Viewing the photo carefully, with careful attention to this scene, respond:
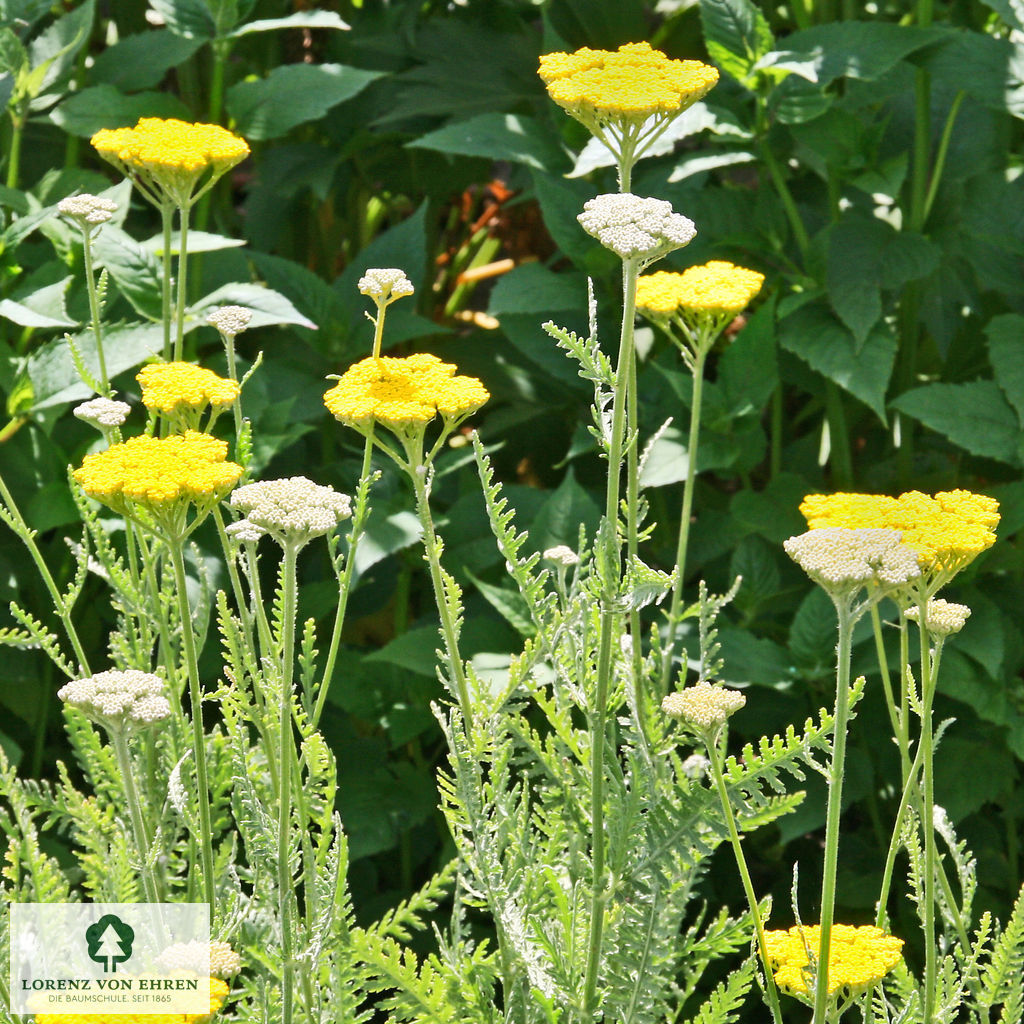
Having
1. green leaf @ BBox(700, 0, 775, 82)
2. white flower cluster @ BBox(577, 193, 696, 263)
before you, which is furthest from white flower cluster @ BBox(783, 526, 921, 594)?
green leaf @ BBox(700, 0, 775, 82)

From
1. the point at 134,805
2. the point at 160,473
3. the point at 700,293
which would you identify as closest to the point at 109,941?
the point at 134,805

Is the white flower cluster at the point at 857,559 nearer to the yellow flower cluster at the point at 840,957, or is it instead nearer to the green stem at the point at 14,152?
the yellow flower cluster at the point at 840,957

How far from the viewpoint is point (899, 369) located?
4.14 feet

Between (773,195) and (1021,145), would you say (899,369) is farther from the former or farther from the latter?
(1021,145)

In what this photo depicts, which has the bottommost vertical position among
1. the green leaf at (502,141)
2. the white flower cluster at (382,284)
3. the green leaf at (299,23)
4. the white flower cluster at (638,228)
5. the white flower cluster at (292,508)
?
the white flower cluster at (292,508)

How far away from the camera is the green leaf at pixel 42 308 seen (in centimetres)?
99

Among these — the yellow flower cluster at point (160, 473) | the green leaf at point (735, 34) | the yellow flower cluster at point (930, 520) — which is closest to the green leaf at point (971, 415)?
the green leaf at point (735, 34)

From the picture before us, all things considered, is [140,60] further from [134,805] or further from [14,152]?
[134,805]

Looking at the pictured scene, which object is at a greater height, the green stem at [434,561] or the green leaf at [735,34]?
the green leaf at [735,34]

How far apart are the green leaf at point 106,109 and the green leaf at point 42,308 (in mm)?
163

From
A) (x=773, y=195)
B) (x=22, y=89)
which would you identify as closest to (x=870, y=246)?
(x=773, y=195)

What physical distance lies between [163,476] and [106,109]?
71 cm

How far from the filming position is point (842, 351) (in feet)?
3.63

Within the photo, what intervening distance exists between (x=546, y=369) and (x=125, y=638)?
0.57m
